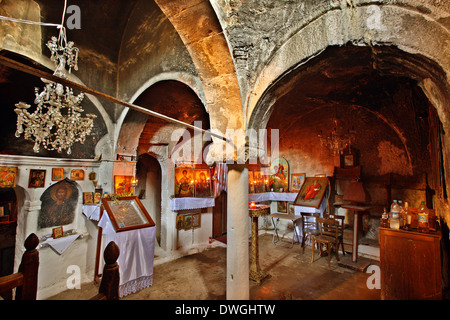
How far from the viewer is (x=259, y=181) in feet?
26.3

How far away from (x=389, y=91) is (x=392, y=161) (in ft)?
6.97

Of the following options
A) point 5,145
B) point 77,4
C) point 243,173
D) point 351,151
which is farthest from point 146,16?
point 351,151

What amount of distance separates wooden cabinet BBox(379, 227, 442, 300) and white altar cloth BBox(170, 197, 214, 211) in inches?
184

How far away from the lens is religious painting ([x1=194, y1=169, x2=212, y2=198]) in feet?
22.4

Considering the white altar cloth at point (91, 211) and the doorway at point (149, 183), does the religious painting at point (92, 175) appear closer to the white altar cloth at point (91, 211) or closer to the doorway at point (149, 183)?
the white altar cloth at point (91, 211)

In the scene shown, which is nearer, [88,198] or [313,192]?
[88,198]

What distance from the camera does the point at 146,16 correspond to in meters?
5.20

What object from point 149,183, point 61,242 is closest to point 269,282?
point 61,242

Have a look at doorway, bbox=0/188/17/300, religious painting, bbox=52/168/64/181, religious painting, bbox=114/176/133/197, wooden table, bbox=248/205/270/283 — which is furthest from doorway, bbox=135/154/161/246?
wooden table, bbox=248/205/270/283

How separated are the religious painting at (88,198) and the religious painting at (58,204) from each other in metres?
0.25

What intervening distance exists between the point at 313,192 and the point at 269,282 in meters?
3.22

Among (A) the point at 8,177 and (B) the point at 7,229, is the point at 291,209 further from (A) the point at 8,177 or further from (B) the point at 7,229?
(B) the point at 7,229

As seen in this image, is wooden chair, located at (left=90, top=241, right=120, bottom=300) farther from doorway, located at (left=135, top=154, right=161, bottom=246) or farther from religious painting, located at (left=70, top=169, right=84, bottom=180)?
doorway, located at (left=135, top=154, right=161, bottom=246)
